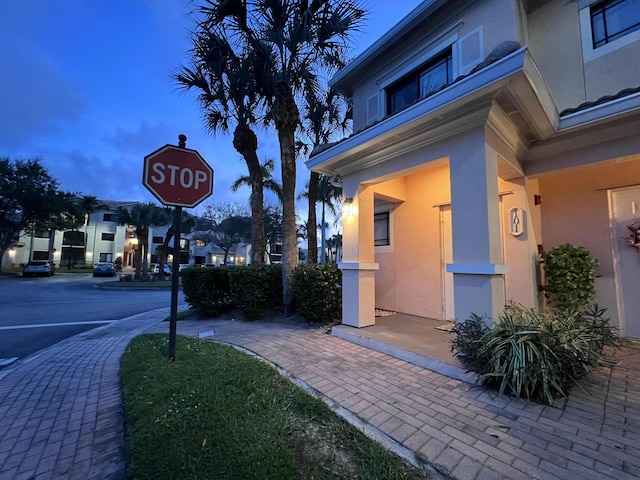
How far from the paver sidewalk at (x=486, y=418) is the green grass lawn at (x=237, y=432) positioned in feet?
1.13

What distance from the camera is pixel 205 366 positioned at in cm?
355

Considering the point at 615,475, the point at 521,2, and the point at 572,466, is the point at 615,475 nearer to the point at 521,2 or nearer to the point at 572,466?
the point at 572,466

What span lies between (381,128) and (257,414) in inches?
168

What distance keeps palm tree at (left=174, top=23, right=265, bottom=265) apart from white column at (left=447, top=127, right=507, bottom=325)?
20.2ft

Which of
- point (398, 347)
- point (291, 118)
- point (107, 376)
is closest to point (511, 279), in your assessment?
point (398, 347)

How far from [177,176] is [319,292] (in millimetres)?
3591

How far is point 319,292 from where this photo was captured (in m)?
5.98

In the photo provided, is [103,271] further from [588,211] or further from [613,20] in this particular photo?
[613,20]

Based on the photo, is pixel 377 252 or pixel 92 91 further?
pixel 92 91

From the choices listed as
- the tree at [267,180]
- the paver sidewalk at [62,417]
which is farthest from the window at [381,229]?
the tree at [267,180]

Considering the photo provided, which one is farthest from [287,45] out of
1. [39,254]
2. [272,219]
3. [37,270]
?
[39,254]

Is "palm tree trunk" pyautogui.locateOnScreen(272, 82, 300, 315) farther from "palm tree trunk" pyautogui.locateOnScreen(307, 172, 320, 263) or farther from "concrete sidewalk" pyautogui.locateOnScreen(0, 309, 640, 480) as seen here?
"palm tree trunk" pyautogui.locateOnScreen(307, 172, 320, 263)

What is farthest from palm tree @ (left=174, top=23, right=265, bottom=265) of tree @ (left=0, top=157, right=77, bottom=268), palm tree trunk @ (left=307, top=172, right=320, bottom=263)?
tree @ (left=0, top=157, right=77, bottom=268)

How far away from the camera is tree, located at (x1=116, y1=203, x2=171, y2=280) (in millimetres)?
21703
